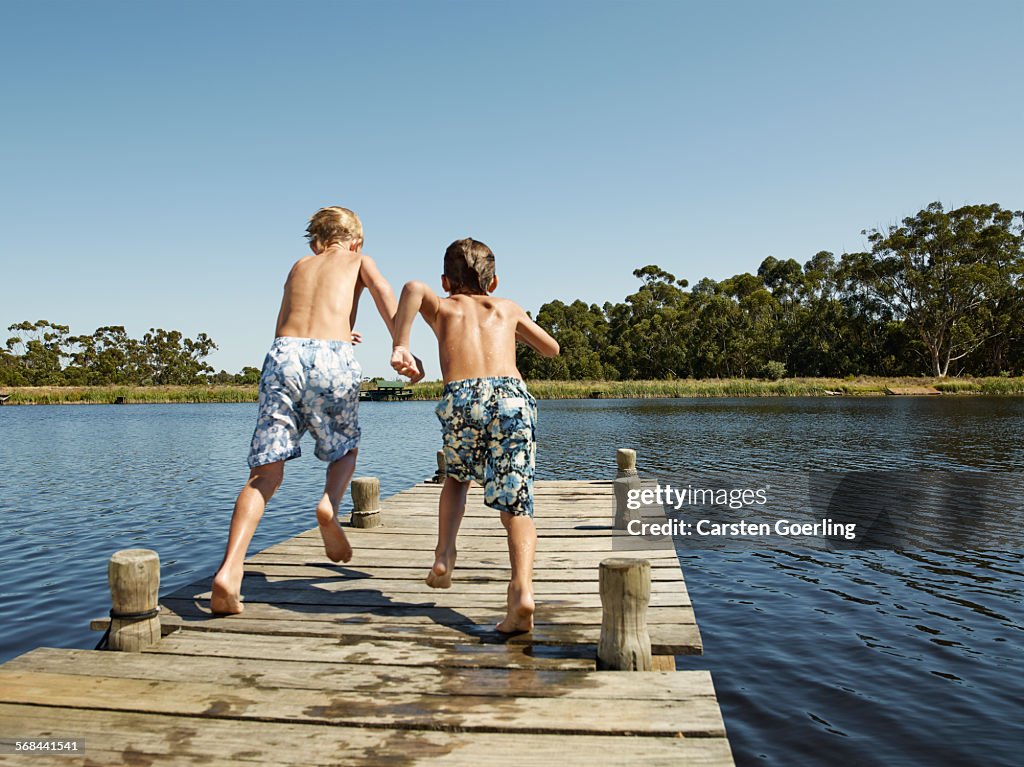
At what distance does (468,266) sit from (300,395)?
3.74 ft

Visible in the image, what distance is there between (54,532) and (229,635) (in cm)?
915

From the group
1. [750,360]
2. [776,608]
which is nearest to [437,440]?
[776,608]

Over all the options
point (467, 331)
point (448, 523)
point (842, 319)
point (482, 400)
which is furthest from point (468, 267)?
point (842, 319)

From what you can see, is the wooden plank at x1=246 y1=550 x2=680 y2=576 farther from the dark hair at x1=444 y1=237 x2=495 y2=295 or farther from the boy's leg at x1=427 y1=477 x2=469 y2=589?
the dark hair at x1=444 y1=237 x2=495 y2=295

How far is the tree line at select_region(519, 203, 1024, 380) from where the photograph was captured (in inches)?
2363

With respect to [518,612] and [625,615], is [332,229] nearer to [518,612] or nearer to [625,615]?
[518,612]

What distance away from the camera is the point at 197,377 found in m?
102

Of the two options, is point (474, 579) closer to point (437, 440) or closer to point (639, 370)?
point (437, 440)

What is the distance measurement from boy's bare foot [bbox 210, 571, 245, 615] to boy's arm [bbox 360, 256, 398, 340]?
1.57 m

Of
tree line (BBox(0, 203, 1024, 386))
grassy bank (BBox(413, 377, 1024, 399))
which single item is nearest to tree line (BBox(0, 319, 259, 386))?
tree line (BBox(0, 203, 1024, 386))

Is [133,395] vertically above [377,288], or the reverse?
[377,288]

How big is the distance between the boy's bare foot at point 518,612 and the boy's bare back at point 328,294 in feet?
5.10

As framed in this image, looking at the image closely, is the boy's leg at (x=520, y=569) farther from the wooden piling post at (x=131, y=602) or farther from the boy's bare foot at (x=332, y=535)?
the wooden piling post at (x=131, y=602)

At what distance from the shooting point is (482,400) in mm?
3592
